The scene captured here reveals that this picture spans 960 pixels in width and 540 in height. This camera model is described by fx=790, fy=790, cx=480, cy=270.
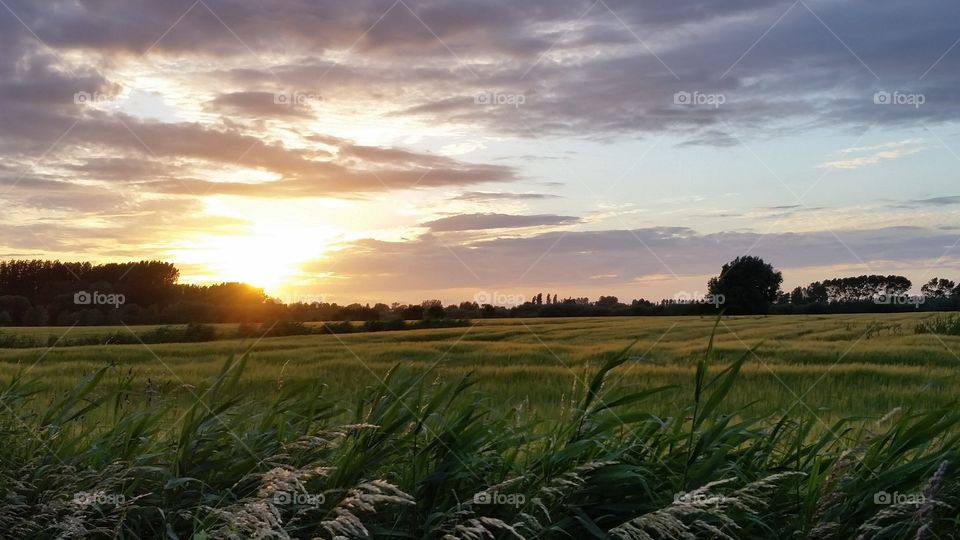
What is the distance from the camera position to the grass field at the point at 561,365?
10.6 metres

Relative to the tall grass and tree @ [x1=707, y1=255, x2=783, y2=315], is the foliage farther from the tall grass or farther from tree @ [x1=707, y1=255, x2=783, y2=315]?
the tall grass

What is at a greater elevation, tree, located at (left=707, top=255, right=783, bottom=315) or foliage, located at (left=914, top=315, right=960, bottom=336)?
tree, located at (left=707, top=255, right=783, bottom=315)

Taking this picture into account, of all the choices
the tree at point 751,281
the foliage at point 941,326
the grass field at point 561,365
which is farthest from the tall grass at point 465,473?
the tree at point 751,281

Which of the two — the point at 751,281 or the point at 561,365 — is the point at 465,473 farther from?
the point at 751,281

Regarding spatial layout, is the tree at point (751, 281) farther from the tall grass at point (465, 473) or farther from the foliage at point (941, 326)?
the tall grass at point (465, 473)

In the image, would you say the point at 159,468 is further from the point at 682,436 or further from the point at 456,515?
the point at 682,436

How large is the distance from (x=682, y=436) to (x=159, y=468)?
302cm

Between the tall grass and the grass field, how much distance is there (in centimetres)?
61

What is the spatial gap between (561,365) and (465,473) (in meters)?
10.4

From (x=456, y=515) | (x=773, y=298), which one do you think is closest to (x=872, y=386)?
(x=456, y=515)

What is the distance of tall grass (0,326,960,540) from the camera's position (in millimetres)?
4305

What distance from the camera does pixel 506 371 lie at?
13.6 metres

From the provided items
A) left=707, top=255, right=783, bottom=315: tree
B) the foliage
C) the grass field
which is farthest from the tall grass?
left=707, top=255, right=783, bottom=315: tree

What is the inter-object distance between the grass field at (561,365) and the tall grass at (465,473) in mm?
610
